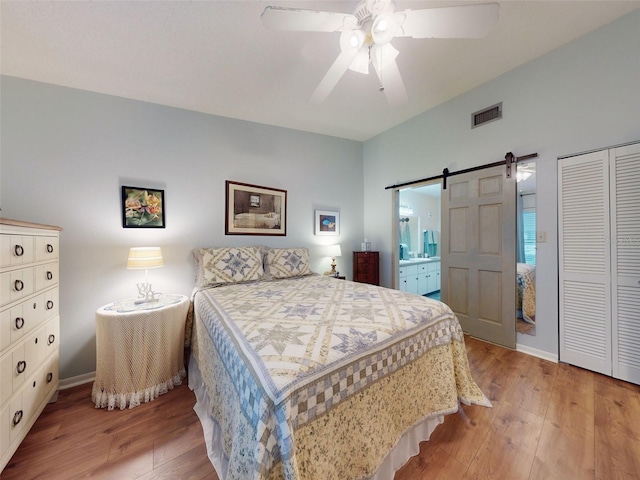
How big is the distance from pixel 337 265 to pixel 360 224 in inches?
32.4

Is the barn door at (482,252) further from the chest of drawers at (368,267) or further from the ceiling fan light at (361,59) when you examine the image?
the ceiling fan light at (361,59)

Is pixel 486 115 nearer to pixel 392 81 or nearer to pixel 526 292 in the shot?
pixel 392 81

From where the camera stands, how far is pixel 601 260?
6.47ft

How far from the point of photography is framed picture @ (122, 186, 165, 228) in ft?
7.68

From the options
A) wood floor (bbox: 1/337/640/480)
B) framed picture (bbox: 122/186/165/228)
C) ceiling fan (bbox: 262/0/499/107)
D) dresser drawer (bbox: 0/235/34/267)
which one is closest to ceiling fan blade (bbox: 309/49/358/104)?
ceiling fan (bbox: 262/0/499/107)

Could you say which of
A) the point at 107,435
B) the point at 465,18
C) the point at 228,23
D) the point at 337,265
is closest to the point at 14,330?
the point at 107,435

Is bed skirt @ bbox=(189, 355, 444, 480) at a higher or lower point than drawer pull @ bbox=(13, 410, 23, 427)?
lower

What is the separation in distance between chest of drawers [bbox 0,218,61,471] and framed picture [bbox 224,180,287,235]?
1486 millimetres

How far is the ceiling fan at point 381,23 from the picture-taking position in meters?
1.23

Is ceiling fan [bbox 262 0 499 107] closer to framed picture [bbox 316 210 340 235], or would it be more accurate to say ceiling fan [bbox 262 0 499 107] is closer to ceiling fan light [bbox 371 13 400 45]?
ceiling fan light [bbox 371 13 400 45]

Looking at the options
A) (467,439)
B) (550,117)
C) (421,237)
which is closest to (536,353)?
(467,439)

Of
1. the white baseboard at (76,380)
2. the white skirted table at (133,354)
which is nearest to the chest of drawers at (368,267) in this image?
the white skirted table at (133,354)

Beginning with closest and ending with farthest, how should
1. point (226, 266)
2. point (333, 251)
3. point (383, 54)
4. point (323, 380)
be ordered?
point (323, 380) → point (383, 54) → point (226, 266) → point (333, 251)

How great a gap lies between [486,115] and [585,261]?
1694 millimetres
